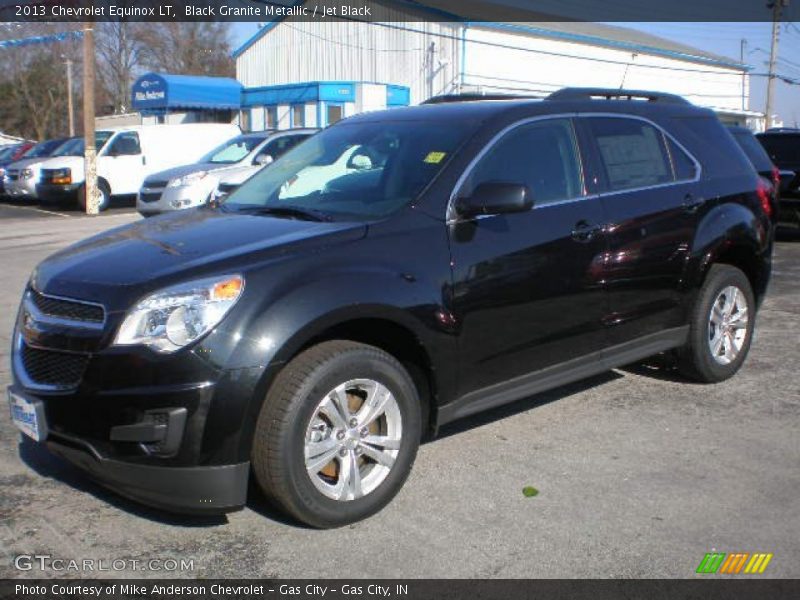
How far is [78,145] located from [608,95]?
21.2 m

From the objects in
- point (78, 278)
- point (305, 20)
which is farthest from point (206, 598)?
point (305, 20)

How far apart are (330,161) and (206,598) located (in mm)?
2573

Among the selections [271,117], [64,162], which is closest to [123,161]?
[64,162]

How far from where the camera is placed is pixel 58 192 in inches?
856

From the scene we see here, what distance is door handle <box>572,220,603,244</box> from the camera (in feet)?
15.1

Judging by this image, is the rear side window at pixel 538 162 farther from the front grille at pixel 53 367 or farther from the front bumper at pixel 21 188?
the front bumper at pixel 21 188

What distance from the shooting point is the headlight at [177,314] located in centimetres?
331

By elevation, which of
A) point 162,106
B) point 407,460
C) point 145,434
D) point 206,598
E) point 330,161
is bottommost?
point 206,598

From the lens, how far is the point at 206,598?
317cm

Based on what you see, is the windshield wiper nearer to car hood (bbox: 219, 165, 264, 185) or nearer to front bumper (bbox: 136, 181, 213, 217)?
car hood (bbox: 219, 165, 264, 185)

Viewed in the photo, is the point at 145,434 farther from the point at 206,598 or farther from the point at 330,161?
the point at 330,161

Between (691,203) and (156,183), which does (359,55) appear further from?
(691,203)

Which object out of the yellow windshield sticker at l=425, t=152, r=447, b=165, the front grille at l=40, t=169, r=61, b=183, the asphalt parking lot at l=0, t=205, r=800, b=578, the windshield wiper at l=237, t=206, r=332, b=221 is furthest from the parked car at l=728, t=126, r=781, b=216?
the front grille at l=40, t=169, r=61, b=183

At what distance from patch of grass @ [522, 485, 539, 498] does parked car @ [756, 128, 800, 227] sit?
10.8m
